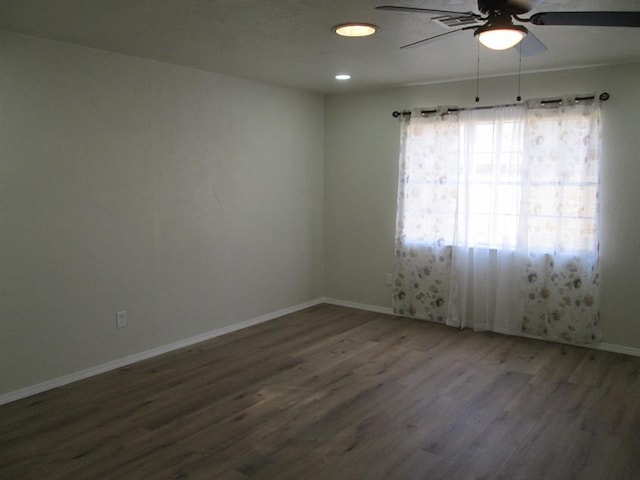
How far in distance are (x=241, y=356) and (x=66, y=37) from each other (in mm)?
2697

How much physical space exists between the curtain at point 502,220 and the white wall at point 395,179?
142 millimetres

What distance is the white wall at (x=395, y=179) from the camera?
442 centimetres

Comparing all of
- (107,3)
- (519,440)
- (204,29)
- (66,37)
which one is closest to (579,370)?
(519,440)

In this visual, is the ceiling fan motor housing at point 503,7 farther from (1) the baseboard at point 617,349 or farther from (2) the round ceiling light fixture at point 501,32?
(1) the baseboard at point 617,349

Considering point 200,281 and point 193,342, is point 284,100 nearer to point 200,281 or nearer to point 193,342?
point 200,281

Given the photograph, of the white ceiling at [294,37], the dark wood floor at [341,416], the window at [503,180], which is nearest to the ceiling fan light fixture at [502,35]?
the white ceiling at [294,37]

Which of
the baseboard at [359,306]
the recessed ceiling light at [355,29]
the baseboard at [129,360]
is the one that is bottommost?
the baseboard at [129,360]

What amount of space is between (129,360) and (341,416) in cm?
189

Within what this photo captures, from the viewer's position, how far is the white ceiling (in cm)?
288

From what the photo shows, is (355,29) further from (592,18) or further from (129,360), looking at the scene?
(129,360)

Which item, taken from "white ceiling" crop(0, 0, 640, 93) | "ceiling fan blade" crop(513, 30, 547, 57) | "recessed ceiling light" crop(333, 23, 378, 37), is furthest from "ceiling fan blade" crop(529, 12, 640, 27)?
"recessed ceiling light" crop(333, 23, 378, 37)

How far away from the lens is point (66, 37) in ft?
11.6

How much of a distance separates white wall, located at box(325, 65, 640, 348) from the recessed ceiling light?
2151 mm

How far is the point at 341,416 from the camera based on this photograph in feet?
10.9
